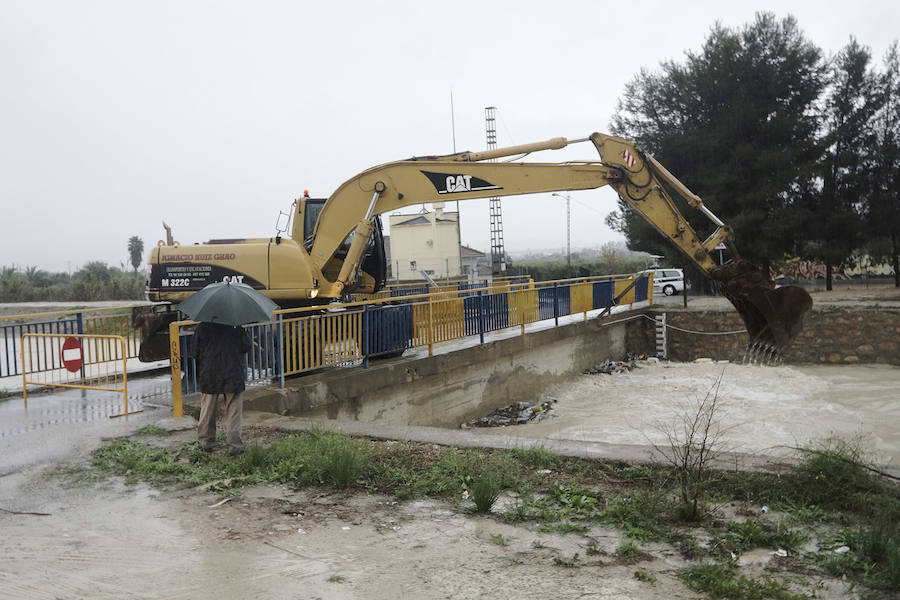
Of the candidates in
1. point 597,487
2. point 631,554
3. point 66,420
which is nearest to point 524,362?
point 66,420

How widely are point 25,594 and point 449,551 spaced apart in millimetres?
2402

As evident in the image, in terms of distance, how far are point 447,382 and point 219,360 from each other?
6.30m

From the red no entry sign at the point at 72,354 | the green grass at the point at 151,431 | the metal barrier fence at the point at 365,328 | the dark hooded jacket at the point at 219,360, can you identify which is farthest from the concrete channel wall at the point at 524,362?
the red no entry sign at the point at 72,354

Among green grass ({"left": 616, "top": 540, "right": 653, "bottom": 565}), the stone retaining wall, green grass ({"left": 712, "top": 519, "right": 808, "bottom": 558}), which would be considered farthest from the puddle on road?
the stone retaining wall

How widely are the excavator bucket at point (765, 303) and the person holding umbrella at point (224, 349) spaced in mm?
7512

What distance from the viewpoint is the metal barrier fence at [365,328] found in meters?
8.88

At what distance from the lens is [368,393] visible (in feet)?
33.9

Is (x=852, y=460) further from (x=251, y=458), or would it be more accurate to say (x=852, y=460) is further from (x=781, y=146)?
(x=781, y=146)

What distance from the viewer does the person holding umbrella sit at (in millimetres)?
6262

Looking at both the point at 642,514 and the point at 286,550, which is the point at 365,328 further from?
the point at 642,514

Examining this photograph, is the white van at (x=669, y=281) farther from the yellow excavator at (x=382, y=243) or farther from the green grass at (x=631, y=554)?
the green grass at (x=631, y=554)

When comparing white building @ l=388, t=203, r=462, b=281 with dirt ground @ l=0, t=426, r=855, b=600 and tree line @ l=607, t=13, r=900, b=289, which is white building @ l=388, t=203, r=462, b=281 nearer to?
tree line @ l=607, t=13, r=900, b=289

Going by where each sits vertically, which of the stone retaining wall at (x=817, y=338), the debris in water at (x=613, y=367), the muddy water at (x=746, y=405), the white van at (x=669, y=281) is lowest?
the muddy water at (x=746, y=405)

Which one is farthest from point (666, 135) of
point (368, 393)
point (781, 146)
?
point (368, 393)
